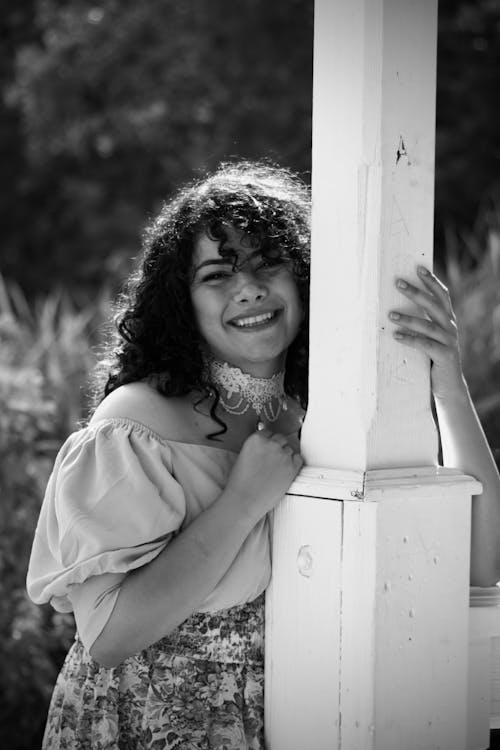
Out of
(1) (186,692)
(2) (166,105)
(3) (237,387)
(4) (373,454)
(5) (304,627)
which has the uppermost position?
(2) (166,105)

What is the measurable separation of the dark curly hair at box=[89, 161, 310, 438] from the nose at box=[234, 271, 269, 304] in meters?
0.07

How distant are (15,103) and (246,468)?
12192mm

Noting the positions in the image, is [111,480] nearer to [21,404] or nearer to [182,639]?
[182,639]

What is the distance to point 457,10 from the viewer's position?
11.4 m

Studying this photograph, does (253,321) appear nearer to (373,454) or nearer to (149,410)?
(149,410)

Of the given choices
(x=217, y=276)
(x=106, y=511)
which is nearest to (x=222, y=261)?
(x=217, y=276)

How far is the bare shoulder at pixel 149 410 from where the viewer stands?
1868 mm

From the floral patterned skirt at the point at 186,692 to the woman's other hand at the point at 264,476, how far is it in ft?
0.81

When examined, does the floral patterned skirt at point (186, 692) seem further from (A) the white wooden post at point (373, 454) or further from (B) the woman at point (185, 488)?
(A) the white wooden post at point (373, 454)

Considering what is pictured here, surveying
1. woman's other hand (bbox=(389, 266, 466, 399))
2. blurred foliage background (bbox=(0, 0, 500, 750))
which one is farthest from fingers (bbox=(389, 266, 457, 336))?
blurred foliage background (bbox=(0, 0, 500, 750))

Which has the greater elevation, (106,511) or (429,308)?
(429,308)

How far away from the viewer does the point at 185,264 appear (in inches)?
80.7

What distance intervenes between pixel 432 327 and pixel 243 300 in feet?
1.46

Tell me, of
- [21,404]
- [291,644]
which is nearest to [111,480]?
[291,644]
